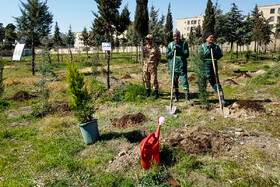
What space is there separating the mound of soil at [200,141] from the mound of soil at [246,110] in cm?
150

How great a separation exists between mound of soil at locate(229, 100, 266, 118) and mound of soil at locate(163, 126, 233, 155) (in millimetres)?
1496

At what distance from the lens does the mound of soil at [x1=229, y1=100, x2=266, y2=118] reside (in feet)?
15.9

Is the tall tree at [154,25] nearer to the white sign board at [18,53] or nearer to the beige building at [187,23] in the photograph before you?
the white sign board at [18,53]

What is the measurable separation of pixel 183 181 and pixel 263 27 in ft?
90.7

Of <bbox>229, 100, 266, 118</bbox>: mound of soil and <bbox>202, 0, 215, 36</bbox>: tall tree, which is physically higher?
<bbox>202, 0, 215, 36</bbox>: tall tree

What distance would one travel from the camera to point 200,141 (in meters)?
3.43

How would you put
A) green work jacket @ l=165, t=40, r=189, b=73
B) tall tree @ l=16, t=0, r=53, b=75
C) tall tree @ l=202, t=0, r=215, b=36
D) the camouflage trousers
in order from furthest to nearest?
tall tree @ l=202, t=0, r=215, b=36, tall tree @ l=16, t=0, r=53, b=75, the camouflage trousers, green work jacket @ l=165, t=40, r=189, b=73

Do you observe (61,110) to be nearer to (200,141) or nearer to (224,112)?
(200,141)

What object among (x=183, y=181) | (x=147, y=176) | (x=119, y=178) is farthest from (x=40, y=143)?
(x=183, y=181)

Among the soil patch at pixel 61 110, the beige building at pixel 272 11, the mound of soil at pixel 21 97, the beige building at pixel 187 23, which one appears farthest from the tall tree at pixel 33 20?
the beige building at pixel 272 11

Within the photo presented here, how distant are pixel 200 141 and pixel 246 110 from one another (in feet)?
7.61

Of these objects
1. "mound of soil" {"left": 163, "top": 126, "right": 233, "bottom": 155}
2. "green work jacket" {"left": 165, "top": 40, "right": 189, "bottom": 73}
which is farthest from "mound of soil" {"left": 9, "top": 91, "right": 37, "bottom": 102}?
"mound of soil" {"left": 163, "top": 126, "right": 233, "bottom": 155}

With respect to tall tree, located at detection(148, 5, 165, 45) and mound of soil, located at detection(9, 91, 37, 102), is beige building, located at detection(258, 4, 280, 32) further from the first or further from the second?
mound of soil, located at detection(9, 91, 37, 102)

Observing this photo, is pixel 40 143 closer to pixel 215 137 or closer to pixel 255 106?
pixel 215 137
